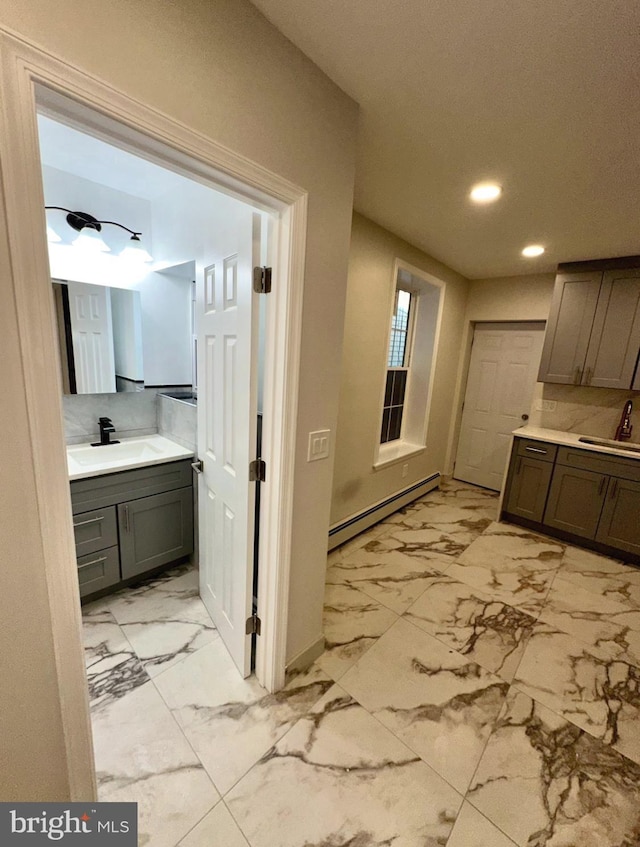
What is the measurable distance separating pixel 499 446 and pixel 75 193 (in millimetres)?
4448

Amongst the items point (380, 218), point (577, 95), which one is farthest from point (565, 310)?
point (577, 95)

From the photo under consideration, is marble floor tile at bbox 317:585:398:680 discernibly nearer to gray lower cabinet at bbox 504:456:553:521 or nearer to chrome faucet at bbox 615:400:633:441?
gray lower cabinet at bbox 504:456:553:521

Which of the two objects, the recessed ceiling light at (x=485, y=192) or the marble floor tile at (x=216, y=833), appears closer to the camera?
the marble floor tile at (x=216, y=833)

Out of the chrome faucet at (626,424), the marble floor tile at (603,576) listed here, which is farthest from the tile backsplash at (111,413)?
the chrome faucet at (626,424)

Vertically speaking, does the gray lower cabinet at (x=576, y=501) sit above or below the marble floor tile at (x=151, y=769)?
above

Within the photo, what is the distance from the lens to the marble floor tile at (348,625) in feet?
5.82

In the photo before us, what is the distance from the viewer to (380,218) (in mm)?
2402

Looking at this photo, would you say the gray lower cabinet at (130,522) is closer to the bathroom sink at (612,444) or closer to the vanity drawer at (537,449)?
the vanity drawer at (537,449)

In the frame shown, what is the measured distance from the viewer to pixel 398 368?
3578 mm

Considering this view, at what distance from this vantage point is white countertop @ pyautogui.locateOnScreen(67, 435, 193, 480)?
1892 mm

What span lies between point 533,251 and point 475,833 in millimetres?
3511

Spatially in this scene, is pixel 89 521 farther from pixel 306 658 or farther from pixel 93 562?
pixel 306 658

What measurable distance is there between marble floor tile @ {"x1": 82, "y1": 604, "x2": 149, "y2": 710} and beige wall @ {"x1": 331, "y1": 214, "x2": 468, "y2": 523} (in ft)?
5.01

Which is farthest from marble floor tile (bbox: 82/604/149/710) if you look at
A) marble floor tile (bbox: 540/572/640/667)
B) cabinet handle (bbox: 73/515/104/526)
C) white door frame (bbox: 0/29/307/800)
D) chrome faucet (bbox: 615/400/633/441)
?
chrome faucet (bbox: 615/400/633/441)
